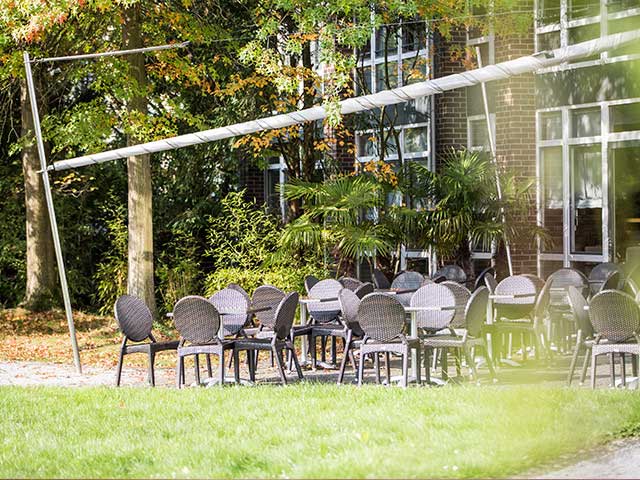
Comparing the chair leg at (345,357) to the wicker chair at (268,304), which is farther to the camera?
the wicker chair at (268,304)

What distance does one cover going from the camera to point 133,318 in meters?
11.6

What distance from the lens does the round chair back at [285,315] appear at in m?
11.0

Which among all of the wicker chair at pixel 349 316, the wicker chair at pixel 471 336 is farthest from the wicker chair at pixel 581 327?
the wicker chair at pixel 349 316

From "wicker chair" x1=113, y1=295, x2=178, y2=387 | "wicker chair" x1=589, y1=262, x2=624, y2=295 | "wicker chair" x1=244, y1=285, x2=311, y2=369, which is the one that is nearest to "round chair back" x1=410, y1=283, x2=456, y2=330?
"wicker chair" x1=244, y1=285, x2=311, y2=369

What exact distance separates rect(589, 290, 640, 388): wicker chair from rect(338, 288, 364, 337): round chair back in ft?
8.04

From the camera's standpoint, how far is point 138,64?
57.5ft

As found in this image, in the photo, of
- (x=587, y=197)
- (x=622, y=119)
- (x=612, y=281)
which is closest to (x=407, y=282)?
(x=612, y=281)

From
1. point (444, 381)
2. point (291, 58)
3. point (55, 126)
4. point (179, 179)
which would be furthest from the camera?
point (179, 179)

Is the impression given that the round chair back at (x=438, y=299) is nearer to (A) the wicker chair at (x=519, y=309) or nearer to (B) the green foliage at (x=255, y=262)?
(A) the wicker chair at (x=519, y=309)

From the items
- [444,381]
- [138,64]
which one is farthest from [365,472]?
[138,64]

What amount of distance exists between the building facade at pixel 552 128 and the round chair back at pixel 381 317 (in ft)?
20.3

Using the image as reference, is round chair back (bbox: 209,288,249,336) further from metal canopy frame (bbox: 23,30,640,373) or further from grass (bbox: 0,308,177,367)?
grass (bbox: 0,308,177,367)

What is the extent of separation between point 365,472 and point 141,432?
2.42 m

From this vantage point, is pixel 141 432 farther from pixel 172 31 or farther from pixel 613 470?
pixel 172 31
